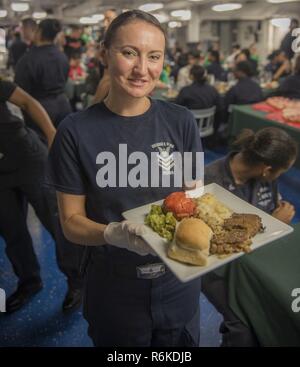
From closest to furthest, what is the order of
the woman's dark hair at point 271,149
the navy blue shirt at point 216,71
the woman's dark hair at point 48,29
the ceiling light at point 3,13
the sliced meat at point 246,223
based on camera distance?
1. the sliced meat at point 246,223
2. the ceiling light at point 3,13
3. the woman's dark hair at point 271,149
4. the woman's dark hair at point 48,29
5. the navy blue shirt at point 216,71

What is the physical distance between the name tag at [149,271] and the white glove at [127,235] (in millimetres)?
91

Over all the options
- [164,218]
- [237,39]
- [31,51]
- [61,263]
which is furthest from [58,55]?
[237,39]

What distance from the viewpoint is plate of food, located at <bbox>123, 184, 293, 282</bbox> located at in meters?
0.70

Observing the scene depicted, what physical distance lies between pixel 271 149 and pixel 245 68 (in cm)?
220

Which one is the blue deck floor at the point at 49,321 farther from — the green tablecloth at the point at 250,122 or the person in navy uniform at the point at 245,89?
the person in navy uniform at the point at 245,89

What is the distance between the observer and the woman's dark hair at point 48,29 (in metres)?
1.89

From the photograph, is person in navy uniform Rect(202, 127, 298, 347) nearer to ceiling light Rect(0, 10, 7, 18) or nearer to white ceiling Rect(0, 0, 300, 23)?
ceiling light Rect(0, 10, 7, 18)

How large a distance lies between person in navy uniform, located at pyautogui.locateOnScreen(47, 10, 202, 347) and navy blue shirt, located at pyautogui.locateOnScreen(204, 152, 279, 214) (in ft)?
1.21

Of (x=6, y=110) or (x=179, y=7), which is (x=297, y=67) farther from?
(x=179, y=7)

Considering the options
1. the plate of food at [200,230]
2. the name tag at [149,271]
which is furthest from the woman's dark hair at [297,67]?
the name tag at [149,271]

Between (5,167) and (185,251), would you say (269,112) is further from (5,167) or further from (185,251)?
(185,251)

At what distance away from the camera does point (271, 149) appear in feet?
3.83

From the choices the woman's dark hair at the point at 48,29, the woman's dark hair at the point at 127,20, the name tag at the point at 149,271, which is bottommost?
the name tag at the point at 149,271

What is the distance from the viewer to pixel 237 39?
999 cm
